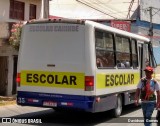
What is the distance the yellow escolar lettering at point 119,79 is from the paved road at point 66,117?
1117 mm

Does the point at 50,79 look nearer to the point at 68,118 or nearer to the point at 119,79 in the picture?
the point at 68,118

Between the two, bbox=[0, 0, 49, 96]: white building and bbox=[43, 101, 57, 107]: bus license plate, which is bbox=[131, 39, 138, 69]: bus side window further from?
bbox=[0, 0, 49, 96]: white building

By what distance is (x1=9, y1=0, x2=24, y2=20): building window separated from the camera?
872 inches

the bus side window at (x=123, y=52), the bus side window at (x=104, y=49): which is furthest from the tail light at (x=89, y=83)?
the bus side window at (x=123, y=52)

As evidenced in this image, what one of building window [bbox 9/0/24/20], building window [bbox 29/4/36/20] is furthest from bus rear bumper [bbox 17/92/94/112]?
building window [bbox 29/4/36/20]

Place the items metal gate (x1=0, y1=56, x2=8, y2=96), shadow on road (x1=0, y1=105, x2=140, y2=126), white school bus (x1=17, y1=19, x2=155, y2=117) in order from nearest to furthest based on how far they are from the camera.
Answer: white school bus (x1=17, y1=19, x2=155, y2=117), shadow on road (x1=0, y1=105, x2=140, y2=126), metal gate (x1=0, y1=56, x2=8, y2=96)

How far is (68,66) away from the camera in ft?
36.7

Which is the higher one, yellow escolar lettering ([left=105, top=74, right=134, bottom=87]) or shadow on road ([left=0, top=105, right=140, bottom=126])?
yellow escolar lettering ([left=105, top=74, right=134, bottom=87])

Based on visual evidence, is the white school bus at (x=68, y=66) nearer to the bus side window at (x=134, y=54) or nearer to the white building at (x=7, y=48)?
the bus side window at (x=134, y=54)

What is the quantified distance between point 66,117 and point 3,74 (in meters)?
9.08

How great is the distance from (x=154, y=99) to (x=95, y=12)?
147 feet

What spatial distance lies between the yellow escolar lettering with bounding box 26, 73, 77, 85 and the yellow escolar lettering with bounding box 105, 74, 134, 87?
4.22 ft

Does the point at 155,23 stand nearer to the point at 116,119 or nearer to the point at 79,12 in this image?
the point at 79,12

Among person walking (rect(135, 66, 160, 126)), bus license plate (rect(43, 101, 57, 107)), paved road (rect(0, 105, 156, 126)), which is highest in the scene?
person walking (rect(135, 66, 160, 126))
